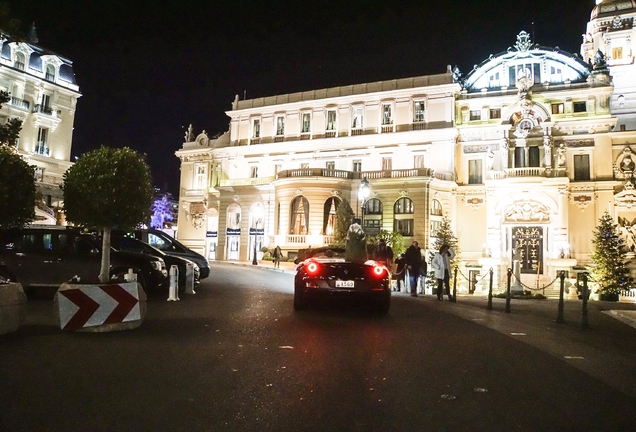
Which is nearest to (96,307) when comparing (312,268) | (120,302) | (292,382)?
(120,302)

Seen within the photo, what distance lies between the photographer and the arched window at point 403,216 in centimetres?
3816

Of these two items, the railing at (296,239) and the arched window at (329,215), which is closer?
the railing at (296,239)

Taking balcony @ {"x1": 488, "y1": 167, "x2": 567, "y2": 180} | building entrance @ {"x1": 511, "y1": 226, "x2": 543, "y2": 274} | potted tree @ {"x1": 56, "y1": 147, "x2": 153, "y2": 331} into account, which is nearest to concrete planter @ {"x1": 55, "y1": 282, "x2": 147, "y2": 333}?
potted tree @ {"x1": 56, "y1": 147, "x2": 153, "y2": 331}

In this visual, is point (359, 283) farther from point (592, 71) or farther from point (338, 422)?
point (592, 71)

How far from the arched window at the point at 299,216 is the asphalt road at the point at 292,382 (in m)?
30.6

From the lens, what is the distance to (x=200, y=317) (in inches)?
366

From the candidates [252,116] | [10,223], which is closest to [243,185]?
[252,116]

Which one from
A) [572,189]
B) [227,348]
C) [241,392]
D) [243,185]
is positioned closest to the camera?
[241,392]

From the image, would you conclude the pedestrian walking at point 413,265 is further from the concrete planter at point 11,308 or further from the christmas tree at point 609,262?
the christmas tree at point 609,262

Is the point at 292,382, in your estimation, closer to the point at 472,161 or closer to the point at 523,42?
the point at 472,161

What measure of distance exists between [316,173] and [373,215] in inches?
225

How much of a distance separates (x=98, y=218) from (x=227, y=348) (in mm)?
4722

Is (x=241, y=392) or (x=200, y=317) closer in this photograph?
(x=241, y=392)

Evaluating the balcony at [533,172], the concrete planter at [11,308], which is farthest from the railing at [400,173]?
the concrete planter at [11,308]
